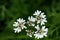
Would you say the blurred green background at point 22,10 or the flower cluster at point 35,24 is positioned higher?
the blurred green background at point 22,10

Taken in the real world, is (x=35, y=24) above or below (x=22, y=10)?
below

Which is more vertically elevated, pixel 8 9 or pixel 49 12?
pixel 8 9

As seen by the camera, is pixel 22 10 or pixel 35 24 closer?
pixel 35 24

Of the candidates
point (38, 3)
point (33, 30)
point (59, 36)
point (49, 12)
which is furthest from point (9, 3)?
point (33, 30)

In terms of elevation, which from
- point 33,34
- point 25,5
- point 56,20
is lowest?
point 33,34

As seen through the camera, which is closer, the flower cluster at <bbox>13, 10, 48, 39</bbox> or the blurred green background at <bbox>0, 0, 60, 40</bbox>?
the flower cluster at <bbox>13, 10, 48, 39</bbox>

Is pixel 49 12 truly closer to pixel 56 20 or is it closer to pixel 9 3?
pixel 56 20

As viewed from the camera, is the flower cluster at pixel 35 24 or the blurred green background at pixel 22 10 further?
the blurred green background at pixel 22 10

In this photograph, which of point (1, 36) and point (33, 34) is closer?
point (33, 34)

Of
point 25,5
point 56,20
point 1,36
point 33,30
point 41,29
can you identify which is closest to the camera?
point 41,29

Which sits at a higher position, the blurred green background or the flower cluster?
the blurred green background

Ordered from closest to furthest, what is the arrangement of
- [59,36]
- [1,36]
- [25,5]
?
[59,36] → [1,36] → [25,5]
